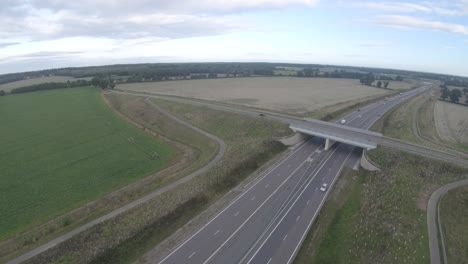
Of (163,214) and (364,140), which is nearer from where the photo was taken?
(163,214)

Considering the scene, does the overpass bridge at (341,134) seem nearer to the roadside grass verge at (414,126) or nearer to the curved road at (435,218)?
the roadside grass verge at (414,126)

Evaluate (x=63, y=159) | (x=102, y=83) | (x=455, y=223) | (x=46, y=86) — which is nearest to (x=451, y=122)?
(x=455, y=223)

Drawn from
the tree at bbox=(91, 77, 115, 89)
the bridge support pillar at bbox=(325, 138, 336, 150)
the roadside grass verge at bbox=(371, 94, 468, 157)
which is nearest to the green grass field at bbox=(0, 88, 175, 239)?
the bridge support pillar at bbox=(325, 138, 336, 150)

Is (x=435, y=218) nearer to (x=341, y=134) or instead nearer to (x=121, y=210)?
(x=341, y=134)

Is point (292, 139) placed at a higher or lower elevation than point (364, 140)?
lower

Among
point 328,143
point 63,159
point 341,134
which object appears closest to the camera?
point 63,159

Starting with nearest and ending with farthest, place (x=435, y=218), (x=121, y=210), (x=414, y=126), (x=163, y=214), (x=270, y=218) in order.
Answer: (x=435, y=218)
(x=270, y=218)
(x=163, y=214)
(x=121, y=210)
(x=414, y=126)

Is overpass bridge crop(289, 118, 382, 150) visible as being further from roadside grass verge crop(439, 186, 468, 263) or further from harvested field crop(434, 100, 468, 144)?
harvested field crop(434, 100, 468, 144)
